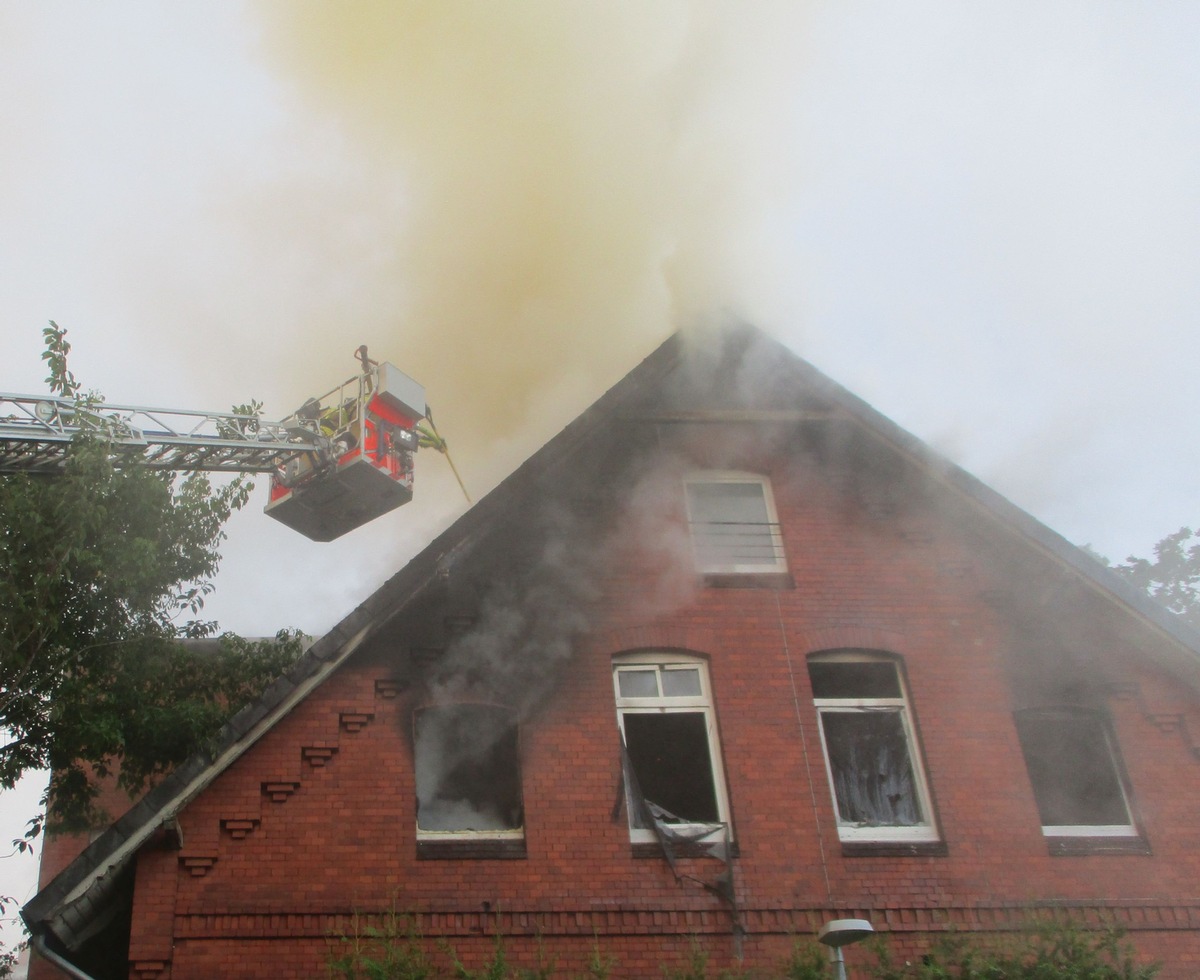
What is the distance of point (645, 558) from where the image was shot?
972cm

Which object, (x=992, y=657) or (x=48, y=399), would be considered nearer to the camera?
(x=992, y=657)

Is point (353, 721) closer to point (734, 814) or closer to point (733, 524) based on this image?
point (734, 814)

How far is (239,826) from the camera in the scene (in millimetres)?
8023

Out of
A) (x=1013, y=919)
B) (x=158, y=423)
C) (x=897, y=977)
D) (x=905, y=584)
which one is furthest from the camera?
(x=158, y=423)

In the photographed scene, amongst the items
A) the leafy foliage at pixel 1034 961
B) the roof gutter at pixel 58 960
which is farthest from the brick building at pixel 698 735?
the leafy foliage at pixel 1034 961

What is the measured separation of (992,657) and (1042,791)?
3.69 feet

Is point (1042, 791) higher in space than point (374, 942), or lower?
higher

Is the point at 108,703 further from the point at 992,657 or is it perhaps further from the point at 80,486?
the point at 992,657

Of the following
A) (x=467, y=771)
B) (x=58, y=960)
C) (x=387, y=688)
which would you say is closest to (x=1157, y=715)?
(x=467, y=771)

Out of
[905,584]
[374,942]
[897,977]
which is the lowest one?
[897,977]

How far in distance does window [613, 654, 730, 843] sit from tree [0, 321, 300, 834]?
441cm

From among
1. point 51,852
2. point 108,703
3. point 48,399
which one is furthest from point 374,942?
point 51,852

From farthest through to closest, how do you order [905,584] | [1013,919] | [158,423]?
[158,423] → [905,584] → [1013,919]

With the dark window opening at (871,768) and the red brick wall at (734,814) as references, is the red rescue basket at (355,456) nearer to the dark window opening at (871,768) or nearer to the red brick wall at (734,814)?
→ the red brick wall at (734,814)
